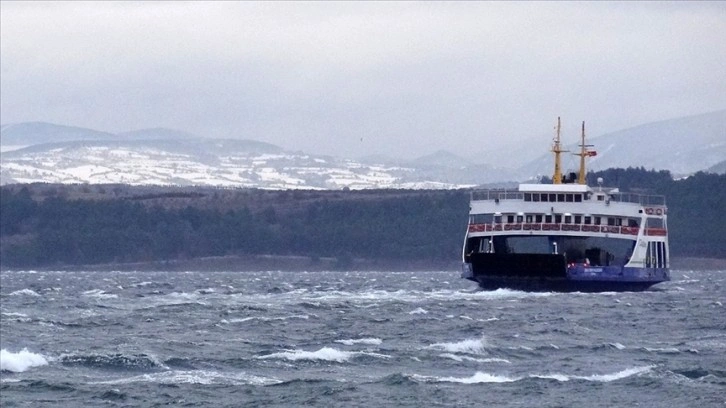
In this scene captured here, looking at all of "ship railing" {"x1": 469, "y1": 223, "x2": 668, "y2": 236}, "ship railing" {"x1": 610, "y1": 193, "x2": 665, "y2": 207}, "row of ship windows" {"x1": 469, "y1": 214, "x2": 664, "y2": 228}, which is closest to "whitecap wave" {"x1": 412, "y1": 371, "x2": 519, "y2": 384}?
"ship railing" {"x1": 469, "y1": 223, "x2": 668, "y2": 236}

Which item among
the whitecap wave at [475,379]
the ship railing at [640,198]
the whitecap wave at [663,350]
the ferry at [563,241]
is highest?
the ship railing at [640,198]

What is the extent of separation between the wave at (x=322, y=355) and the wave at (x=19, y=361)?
584 cm

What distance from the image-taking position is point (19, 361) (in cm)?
4409

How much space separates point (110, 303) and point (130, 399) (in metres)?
43.1

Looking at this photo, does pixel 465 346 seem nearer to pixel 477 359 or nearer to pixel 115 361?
pixel 477 359

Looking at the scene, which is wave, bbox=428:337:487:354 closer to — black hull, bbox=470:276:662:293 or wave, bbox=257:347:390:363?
wave, bbox=257:347:390:363

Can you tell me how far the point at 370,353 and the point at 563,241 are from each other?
4064 centimetres

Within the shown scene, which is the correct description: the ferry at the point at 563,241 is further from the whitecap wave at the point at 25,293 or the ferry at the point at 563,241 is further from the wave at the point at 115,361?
the wave at the point at 115,361

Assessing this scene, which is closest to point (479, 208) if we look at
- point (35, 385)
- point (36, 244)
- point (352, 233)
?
point (35, 385)

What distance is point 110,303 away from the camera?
261ft

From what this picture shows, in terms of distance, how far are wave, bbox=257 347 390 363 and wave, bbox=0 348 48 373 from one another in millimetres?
5839

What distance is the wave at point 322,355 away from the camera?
148 ft

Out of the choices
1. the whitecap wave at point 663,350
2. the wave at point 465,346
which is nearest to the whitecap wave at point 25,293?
the wave at point 465,346

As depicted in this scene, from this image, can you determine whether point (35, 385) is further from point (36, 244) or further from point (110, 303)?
point (36, 244)
